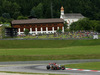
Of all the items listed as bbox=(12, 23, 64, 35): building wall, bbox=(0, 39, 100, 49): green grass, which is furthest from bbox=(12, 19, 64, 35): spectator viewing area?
bbox=(0, 39, 100, 49): green grass

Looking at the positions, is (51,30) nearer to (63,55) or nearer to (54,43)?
(54,43)

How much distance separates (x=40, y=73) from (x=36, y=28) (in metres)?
145

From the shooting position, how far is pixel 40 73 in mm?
49000

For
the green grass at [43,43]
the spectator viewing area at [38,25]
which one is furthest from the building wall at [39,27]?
the green grass at [43,43]

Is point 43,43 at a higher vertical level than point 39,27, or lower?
higher

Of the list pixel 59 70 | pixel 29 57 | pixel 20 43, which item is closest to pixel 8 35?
pixel 20 43

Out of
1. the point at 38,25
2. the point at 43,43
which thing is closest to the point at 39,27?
the point at 38,25

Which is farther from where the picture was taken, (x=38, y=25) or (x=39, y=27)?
(x=39, y=27)

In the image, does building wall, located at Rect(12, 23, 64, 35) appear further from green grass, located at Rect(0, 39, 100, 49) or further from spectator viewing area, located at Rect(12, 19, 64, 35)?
green grass, located at Rect(0, 39, 100, 49)

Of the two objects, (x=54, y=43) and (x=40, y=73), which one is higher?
(x=40, y=73)

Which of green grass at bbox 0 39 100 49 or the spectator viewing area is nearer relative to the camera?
green grass at bbox 0 39 100 49

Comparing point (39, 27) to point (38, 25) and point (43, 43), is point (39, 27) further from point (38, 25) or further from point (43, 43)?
point (43, 43)

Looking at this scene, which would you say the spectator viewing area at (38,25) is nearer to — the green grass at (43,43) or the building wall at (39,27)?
the building wall at (39,27)

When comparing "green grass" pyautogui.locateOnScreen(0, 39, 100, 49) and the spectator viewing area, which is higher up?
"green grass" pyautogui.locateOnScreen(0, 39, 100, 49)
